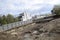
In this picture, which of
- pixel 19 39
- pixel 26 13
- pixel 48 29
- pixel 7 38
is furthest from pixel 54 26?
pixel 26 13

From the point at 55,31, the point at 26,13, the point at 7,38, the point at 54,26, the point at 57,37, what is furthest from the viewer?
the point at 26,13

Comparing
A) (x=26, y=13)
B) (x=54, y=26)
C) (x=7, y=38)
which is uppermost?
(x=54, y=26)

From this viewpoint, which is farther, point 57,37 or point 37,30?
point 37,30

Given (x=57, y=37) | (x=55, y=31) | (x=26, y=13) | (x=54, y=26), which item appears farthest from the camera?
(x=26, y=13)

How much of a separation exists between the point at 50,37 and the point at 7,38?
6.99m

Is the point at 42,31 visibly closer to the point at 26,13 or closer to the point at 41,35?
the point at 41,35

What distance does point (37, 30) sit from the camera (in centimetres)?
2100

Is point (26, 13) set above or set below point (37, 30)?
below

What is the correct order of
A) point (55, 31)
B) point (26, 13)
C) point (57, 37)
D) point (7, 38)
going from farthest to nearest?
point (26, 13) → point (7, 38) → point (55, 31) → point (57, 37)

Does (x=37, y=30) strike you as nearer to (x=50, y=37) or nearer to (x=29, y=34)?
(x=29, y=34)

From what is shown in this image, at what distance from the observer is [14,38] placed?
2148cm

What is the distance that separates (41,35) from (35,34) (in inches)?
51.3

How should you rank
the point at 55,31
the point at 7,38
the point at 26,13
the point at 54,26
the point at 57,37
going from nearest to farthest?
the point at 57,37 < the point at 55,31 < the point at 54,26 < the point at 7,38 < the point at 26,13

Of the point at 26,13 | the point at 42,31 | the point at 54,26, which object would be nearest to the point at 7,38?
the point at 42,31
